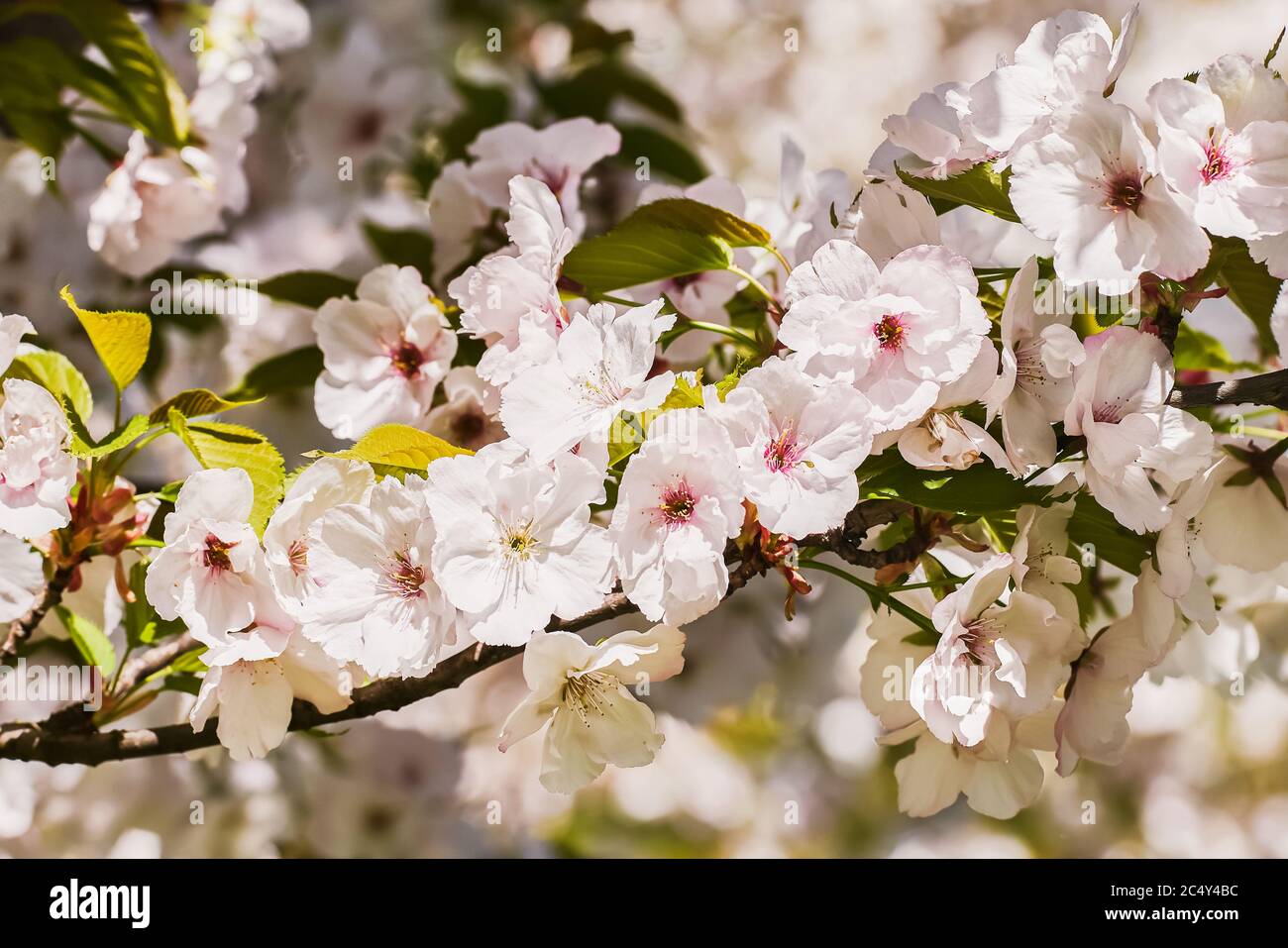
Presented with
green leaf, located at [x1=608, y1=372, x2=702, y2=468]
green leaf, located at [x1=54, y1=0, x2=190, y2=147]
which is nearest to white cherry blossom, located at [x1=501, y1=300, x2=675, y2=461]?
green leaf, located at [x1=608, y1=372, x2=702, y2=468]

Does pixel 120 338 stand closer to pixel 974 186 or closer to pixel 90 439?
pixel 90 439

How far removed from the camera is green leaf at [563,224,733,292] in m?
0.57

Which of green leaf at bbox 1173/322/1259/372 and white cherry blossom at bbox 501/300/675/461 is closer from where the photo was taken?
white cherry blossom at bbox 501/300/675/461

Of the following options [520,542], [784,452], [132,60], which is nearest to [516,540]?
[520,542]

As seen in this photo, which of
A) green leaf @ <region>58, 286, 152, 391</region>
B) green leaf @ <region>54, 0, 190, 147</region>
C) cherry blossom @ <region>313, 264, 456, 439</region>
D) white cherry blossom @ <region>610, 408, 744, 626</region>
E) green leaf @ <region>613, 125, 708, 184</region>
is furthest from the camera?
green leaf @ <region>613, 125, 708, 184</region>

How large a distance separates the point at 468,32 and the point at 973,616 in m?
1.00

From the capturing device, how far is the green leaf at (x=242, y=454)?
1.73 feet

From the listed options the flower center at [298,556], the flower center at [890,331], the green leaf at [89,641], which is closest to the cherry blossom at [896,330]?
the flower center at [890,331]

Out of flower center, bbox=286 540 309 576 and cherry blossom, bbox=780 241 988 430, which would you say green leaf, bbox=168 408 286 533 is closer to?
flower center, bbox=286 540 309 576

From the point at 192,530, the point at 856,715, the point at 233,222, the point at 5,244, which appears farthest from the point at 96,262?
the point at 856,715

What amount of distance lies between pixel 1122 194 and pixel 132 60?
67 cm

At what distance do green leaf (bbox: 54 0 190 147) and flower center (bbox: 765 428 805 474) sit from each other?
0.58 metres
